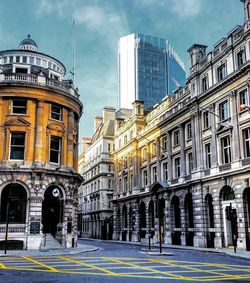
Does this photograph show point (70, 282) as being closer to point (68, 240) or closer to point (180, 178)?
point (68, 240)

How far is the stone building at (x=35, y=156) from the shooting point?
35.7 m

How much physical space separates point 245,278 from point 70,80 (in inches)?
1315

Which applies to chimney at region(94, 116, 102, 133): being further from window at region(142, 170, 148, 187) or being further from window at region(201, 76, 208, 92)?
window at region(201, 76, 208, 92)

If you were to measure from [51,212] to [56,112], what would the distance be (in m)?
10.4

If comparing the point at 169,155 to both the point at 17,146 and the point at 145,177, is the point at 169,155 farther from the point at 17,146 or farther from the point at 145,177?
the point at 17,146

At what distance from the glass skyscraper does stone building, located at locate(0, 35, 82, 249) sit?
13298cm

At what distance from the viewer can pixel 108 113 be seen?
301 feet

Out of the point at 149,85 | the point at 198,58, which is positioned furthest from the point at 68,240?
the point at 149,85

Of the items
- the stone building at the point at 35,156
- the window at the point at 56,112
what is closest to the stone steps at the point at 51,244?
the stone building at the point at 35,156

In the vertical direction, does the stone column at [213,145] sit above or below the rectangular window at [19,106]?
below

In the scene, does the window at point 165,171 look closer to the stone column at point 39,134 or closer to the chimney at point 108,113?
the stone column at point 39,134

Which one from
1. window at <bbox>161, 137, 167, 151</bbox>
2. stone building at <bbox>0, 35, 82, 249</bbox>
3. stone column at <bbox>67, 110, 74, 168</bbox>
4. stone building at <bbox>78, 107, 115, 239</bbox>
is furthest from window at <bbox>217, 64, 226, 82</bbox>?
stone building at <bbox>78, 107, 115, 239</bbox>

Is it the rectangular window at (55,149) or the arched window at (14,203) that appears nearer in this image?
the arched window at (14,203)

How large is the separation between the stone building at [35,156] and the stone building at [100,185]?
128 ft
